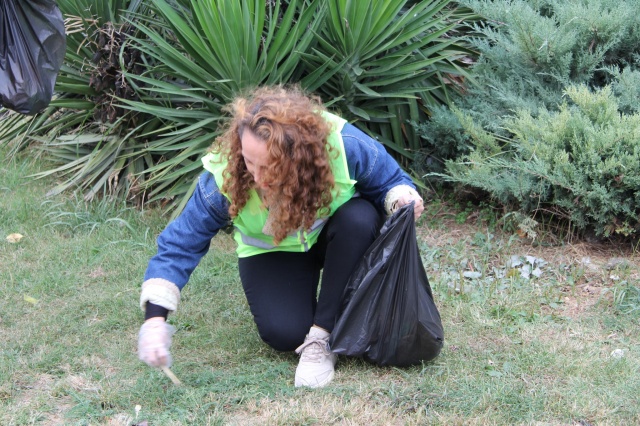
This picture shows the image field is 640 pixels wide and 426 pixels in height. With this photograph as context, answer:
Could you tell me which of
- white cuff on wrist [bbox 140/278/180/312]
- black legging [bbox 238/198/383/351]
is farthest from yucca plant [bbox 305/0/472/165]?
white cuff on wrist [bbox 140/278/180/312]

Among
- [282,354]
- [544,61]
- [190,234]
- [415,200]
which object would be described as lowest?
[282,354]

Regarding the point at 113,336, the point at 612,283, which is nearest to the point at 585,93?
the point at 612,283

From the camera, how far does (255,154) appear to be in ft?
8.35

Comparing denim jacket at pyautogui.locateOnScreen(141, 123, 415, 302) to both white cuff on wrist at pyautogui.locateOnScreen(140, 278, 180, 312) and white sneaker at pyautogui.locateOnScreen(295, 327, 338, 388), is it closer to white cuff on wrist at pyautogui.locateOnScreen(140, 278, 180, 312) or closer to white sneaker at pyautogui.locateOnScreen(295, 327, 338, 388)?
white cuff on wrist at pyautogui.locateOnScreen(140, 278, 180, 312)

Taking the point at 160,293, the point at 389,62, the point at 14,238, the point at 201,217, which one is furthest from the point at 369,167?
the point at 14,238

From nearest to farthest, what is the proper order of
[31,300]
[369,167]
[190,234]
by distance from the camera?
[190,234], [369,167], [31,300]

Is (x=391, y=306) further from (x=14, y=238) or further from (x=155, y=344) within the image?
(x=14, y=238)

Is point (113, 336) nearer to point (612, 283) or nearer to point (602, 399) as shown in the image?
point (602, 399)

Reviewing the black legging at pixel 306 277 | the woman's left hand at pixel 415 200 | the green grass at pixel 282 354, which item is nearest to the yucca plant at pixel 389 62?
the green grass at pixel 282 354

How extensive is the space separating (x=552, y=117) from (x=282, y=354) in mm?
1842

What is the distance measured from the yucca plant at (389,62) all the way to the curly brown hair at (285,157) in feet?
5.52

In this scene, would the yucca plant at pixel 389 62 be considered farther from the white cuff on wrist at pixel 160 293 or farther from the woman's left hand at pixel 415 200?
the white cuff on wrist at pixel 160 293

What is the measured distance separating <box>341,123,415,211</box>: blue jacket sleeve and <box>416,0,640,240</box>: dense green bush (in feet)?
3.72

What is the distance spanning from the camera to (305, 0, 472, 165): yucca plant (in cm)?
441
